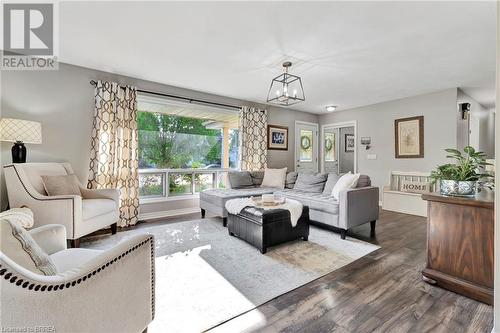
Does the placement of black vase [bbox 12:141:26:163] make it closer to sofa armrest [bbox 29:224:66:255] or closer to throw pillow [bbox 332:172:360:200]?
sofa armrest [bbox 29:224:66:255]

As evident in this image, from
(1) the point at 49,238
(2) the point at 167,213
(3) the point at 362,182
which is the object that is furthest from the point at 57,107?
(3) the point at 362,182

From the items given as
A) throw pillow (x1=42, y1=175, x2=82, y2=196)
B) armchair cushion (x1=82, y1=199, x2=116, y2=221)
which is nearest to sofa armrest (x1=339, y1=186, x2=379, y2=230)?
armchair cushion (x1=82, y1=199, x2=116, y2=221)

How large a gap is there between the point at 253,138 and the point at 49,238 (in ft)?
13.9

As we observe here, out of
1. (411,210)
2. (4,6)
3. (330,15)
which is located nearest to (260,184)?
(411,210)

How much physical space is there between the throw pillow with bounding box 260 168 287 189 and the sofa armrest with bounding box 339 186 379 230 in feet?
5.84

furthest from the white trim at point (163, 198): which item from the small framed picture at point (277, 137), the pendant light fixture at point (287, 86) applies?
the pendant light fixture at point (287, 86)

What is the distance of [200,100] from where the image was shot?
461 cm

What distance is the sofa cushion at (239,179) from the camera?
4.57 m

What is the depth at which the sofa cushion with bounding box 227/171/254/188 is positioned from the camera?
4574mm

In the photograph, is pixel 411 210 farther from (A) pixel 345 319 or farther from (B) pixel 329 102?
(A) pixel 345 319

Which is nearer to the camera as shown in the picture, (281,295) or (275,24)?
(281,295)

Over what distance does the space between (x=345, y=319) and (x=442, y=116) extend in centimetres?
462

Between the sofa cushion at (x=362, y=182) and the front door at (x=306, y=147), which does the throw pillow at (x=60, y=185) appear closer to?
the sofa cushion at (x=362, y=182)

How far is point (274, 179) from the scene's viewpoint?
4.84 meters
